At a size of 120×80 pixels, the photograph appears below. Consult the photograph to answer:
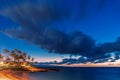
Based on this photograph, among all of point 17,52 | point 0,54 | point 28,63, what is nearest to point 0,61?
point 0,54

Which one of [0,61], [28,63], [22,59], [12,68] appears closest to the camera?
[12,68]

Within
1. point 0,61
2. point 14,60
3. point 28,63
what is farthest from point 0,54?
point 28,63

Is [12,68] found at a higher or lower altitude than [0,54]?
lower

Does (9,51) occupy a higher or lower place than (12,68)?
higher

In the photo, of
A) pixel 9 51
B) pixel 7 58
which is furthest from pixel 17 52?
pixel 7 58

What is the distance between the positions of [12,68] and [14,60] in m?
35.0

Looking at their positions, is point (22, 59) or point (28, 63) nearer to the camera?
point (22, 59)

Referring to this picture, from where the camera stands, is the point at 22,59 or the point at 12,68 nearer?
the point at 12,68

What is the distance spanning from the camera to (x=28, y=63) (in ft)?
592

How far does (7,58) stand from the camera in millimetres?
174000

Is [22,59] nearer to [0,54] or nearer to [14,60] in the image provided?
[14,60]

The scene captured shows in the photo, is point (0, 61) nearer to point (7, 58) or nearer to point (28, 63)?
point (7, 58)

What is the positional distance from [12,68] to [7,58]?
39.2 m

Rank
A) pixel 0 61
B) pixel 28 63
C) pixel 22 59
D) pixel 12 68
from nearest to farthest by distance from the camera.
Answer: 1. pixel 12 68
2. pixel 0 61
3. pixel 22 59
4. pixel 28 63
